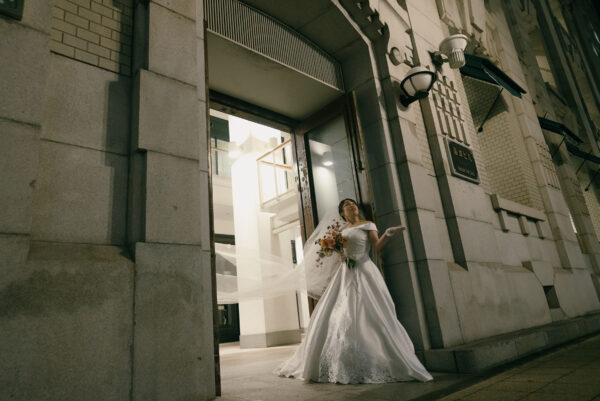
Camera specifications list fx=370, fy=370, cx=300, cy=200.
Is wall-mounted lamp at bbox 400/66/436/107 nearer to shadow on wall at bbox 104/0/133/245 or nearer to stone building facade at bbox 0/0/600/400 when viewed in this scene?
stone building facade at bbox 0/0/600/400

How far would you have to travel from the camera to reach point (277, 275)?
5.66 meters

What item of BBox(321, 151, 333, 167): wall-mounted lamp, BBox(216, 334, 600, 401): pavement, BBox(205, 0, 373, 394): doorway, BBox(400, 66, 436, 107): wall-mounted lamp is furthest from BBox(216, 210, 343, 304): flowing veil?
BBox(400, 66, 436, 107): wall-mounted lamp

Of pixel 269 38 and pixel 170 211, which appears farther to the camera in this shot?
pixel 269 38

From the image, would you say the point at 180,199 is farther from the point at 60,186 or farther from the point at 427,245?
the point at 427,245

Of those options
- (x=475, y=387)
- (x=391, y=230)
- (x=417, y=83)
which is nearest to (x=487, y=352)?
(x=475, y=387)

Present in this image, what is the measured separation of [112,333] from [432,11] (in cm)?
820

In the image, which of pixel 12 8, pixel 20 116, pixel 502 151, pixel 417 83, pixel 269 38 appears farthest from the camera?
pixel 502 151

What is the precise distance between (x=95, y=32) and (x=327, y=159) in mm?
3931

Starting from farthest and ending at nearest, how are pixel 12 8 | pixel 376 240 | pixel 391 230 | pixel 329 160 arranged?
pixel 329 160 < pixel 376 240 < pixel 391 230 < pixel 12 8

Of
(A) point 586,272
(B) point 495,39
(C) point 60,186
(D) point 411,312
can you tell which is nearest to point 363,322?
(D) point 411,312

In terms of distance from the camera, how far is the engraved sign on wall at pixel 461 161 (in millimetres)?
6221

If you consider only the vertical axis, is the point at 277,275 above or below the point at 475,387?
above

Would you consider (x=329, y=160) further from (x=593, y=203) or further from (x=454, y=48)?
(x=593, y=203)

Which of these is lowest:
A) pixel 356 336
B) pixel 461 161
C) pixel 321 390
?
pixel 321 390
